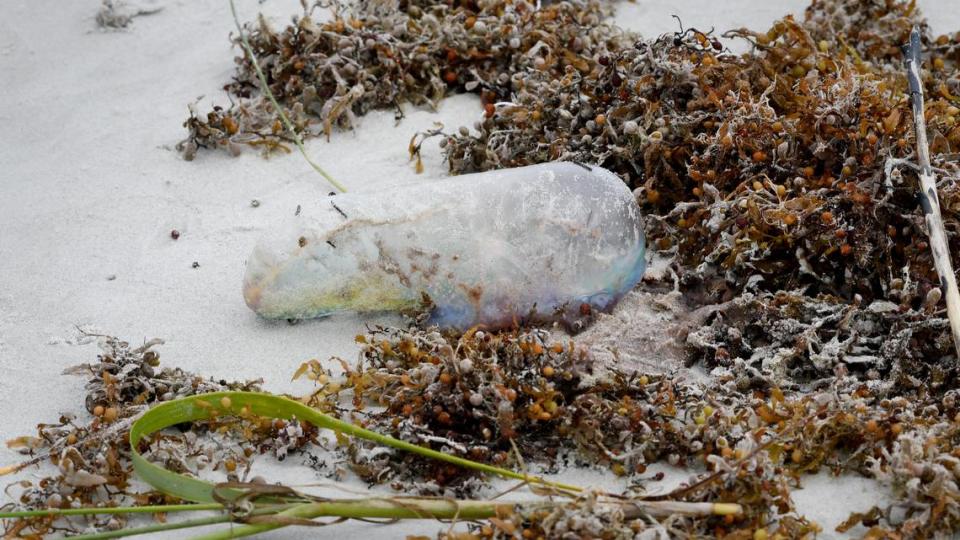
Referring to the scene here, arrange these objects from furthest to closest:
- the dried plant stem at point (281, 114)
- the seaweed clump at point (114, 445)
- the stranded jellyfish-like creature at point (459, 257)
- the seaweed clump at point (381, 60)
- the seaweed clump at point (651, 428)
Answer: the seaweed clump at point (381, 60), the dried plant stem at point (281, 114), the stranded jellyfish-like creature at point (459, 257), the seaweed clump at point (114, 445), the seaweed clump at point (651, 428)

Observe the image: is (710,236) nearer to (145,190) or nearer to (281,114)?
(281,114)

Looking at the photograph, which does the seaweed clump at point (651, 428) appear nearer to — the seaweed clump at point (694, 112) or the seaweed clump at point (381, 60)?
the seaweed clump at point (694, 112)

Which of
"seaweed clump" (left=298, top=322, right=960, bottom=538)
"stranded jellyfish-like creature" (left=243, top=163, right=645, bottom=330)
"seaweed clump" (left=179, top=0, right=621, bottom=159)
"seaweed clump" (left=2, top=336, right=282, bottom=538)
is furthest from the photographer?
"seaweed clump" (left=179, top=0, right=621, bottom=159)

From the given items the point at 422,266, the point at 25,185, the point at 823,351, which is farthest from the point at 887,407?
the point at 25,185

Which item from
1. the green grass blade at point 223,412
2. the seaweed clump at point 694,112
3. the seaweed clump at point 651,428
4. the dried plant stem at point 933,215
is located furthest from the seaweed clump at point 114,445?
the dried plant stem at point 933,215

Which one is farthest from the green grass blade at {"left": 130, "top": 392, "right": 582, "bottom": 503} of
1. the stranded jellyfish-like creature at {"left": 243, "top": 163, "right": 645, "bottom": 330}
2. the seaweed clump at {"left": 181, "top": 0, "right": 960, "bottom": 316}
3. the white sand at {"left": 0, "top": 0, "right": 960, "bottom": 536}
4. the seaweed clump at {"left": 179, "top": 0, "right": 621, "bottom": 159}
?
the seaweed clump at {"left": 179, "top": 0, "right": 621, "bottom": 159}

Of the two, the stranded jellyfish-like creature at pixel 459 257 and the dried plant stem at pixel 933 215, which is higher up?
the dried plant stem at pixel 933 215

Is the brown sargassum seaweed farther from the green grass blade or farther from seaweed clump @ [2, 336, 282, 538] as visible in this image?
seaweed clump @ [2, 336, 282, 538]
